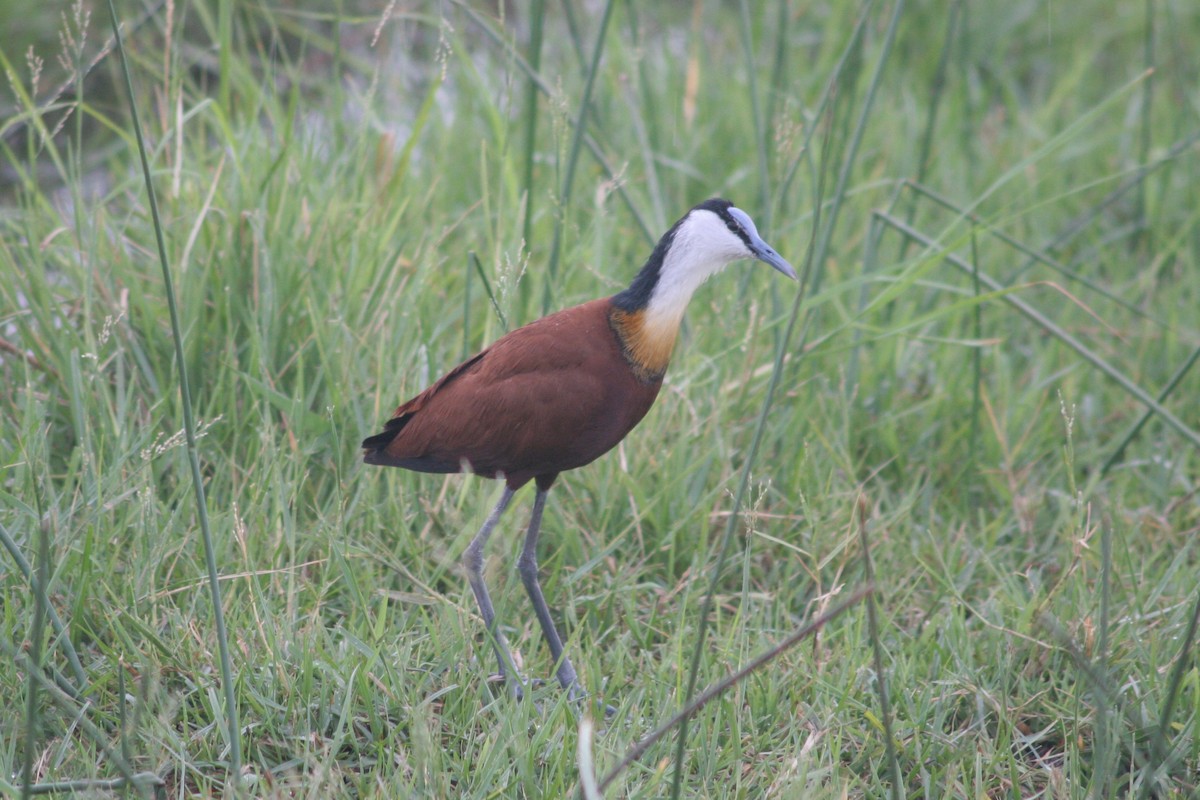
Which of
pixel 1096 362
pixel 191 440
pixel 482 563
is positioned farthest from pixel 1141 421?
pixel 191 440

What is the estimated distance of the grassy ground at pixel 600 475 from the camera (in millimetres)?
2438

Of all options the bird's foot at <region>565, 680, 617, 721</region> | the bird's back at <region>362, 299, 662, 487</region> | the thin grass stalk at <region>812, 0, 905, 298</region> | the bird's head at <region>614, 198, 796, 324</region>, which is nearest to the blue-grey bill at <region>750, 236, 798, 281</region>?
the bird's head at <region>614, 198, 796, 324</region>

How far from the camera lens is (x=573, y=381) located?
2.56 m

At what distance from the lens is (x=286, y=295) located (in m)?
3.38

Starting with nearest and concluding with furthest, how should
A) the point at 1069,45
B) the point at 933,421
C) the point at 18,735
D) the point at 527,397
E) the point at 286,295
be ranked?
the point at 18,735, the point at 527,397, the point at 286,295, the point at 933,421, the point at 1069,45

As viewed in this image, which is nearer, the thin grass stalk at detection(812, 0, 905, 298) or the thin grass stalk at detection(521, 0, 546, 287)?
the thin grass stalk at detection(812, 0, 905, 298)

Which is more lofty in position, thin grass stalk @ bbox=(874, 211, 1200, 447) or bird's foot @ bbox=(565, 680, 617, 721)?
thin grass stalk @ bbox=(874, 211, 1200, 447)

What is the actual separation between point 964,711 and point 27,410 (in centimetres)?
238

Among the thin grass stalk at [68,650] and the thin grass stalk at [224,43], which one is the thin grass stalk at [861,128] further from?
the thin grass stalk at [68,650]

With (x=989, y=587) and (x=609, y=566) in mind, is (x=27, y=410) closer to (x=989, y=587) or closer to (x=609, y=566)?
(x=609, y=566)

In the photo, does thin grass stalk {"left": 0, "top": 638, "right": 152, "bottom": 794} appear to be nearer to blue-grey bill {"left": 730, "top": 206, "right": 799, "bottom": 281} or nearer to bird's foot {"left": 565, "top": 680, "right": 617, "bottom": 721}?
bird's foot {"left": 565, "top": 680, "right": 617, "bottom": 721}

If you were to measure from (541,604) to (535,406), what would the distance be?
19.6 inches

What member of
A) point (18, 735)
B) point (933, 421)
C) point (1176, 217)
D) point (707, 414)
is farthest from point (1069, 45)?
point (18, 735)

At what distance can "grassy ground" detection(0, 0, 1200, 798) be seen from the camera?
244 cm
